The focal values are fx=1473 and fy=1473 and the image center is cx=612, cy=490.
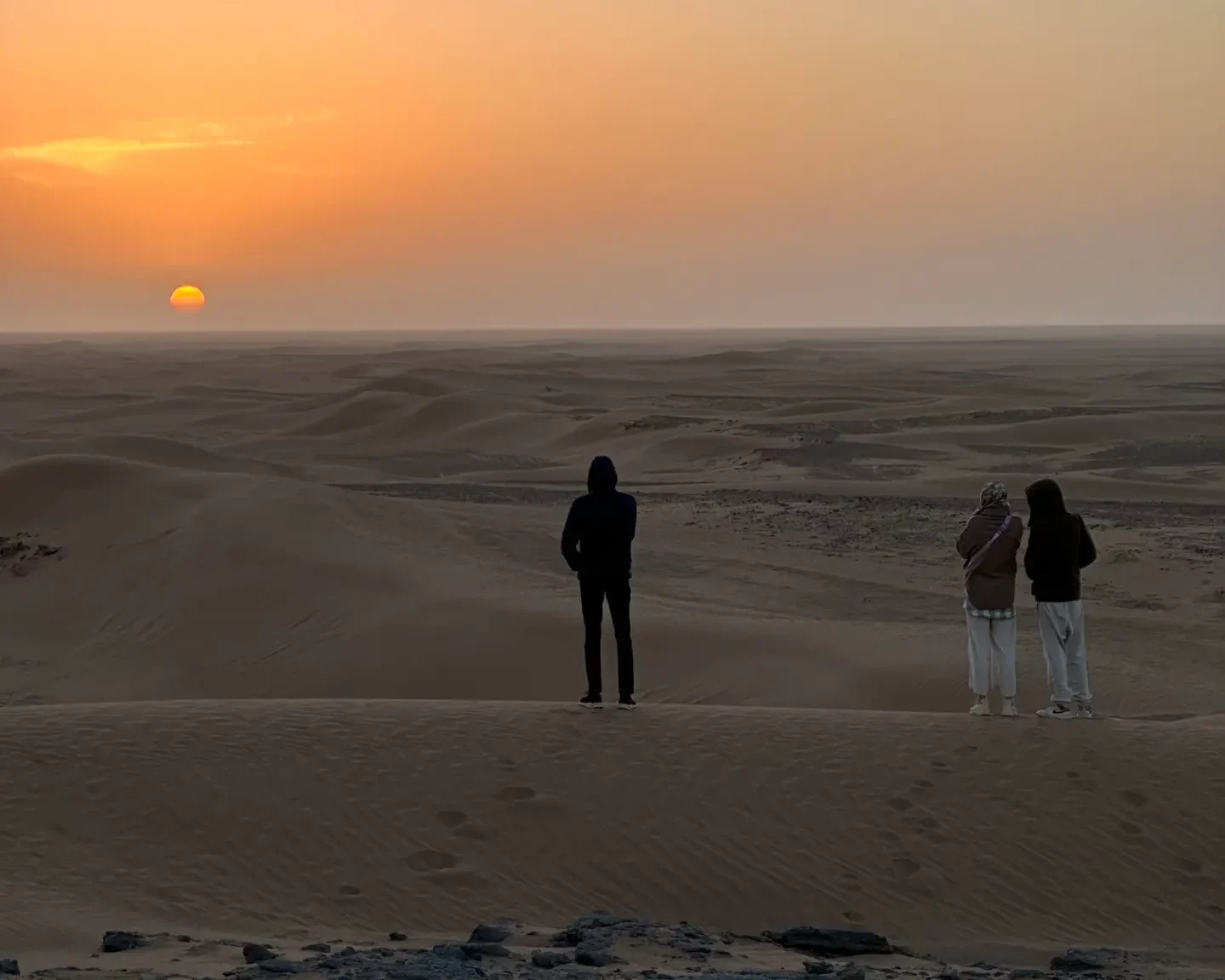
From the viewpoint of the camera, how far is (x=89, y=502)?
23.2 meters

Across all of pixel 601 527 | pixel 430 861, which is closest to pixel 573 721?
pixel 601 527

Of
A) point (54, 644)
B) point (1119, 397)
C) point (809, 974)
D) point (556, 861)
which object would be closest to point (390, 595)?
point (54, 644)

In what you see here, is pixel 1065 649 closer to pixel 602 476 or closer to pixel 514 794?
pixel 602 476

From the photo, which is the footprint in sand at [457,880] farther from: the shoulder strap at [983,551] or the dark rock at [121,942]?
the shoulder strap at [983,551]

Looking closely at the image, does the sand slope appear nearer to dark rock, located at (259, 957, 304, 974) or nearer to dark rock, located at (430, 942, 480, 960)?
dark rock, located at (430, 942, 480, 960)

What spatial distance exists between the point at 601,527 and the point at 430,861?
238cm

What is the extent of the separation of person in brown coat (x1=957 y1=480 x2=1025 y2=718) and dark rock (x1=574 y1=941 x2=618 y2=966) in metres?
4.18

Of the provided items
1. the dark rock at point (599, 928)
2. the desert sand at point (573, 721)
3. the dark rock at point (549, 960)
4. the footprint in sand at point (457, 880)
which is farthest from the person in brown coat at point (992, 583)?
the dark rock at point (549, 960)

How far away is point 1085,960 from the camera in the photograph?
6828 mm

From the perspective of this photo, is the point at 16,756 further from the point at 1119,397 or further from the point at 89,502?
the point at 1119,397

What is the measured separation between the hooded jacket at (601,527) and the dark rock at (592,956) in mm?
3150

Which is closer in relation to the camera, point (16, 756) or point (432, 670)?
point (16, 756)

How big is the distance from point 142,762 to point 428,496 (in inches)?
799

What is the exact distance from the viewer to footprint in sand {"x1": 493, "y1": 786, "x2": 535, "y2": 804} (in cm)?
856
